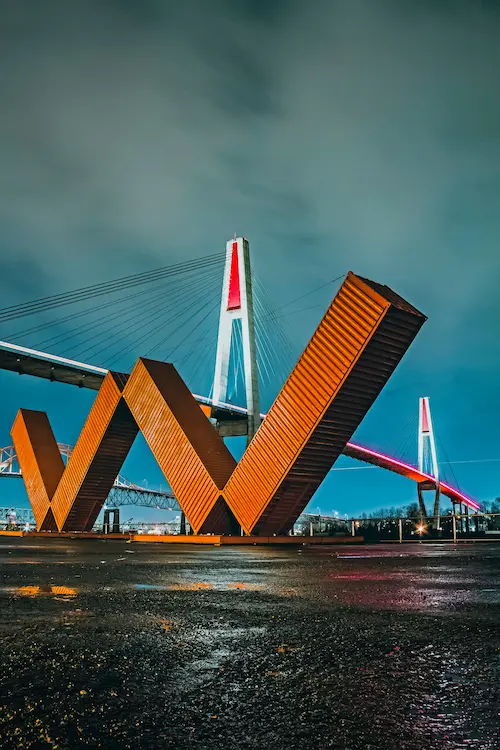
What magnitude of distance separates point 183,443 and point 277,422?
17.3 ft

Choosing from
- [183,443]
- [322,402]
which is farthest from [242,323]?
[322,402]

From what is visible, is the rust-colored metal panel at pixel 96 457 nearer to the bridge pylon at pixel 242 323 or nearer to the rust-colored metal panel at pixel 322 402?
the bridge pylon at pixel 242 323

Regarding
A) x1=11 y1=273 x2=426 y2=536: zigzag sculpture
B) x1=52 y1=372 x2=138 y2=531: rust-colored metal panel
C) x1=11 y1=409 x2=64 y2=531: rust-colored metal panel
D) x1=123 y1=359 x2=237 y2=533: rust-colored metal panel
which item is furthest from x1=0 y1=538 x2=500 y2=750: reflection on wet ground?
x1=11 y1=409 x2=64 y2=531: rust-colored metal panel

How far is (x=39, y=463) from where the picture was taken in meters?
38.1

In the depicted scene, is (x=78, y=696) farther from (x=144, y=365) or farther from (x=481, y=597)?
(x=144, y=365)

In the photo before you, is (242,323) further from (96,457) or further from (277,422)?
(277,422)

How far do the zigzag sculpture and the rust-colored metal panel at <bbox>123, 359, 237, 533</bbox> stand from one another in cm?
5

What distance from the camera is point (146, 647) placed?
2.47m

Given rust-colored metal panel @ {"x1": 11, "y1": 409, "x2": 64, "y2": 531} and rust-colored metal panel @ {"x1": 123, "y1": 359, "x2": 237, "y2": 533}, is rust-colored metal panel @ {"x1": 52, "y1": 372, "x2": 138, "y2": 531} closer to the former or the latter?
rust-colored metal panel @ {"x1": 11, "y1": 409, "x2": 64, "y2": 531}

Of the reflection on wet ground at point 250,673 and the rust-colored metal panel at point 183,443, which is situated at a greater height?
the rust-colored metal panel at point 183,443

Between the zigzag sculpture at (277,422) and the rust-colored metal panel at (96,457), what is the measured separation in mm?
77

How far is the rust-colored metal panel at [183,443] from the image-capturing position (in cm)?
2452

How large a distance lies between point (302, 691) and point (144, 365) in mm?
26926

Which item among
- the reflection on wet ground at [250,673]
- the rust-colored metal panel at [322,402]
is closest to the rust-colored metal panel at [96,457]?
the rust-colored metal panel at [322,402]
